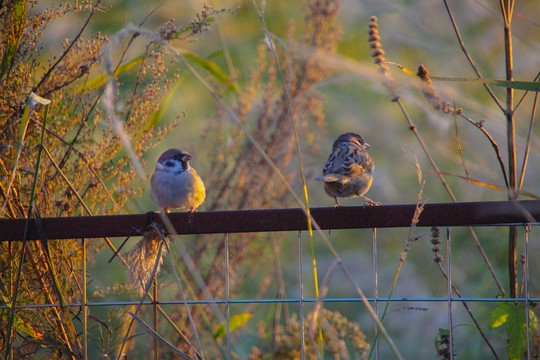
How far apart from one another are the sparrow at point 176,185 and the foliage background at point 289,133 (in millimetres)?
109

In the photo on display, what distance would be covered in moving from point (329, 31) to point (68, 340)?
6.49 feet

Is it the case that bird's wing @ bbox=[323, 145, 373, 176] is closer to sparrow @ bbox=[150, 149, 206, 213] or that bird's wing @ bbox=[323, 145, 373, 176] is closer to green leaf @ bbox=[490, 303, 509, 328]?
sparrow @ bbox=[150, 149, 206, 213]

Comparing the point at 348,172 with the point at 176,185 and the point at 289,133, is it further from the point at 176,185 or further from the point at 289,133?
the point at 289,133

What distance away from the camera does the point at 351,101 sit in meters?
5.70

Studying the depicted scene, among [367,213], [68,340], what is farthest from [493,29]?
[68,340]

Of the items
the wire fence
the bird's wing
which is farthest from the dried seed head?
the bird's wing

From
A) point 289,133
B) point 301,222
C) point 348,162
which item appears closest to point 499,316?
point 301,222

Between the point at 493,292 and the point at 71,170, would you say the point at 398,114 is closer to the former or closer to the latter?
the point at 493,292

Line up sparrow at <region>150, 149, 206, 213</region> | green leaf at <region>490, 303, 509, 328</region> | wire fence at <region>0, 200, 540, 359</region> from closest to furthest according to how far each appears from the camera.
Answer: wire fence at <region>0, 200, 540, 359</region>, green leaf at <region>490, 303, 509, 328</region>, sparrow at <region>150, 149, 206, 213</region>

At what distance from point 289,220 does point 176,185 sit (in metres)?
0.79

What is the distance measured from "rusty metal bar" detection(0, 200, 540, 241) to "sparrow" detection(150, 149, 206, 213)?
0.63 metres

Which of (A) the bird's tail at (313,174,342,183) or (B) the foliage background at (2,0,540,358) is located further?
(A) the bird's tail at (313,174,342,183)

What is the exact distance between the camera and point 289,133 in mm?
2840

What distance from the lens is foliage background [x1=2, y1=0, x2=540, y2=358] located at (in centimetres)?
175
